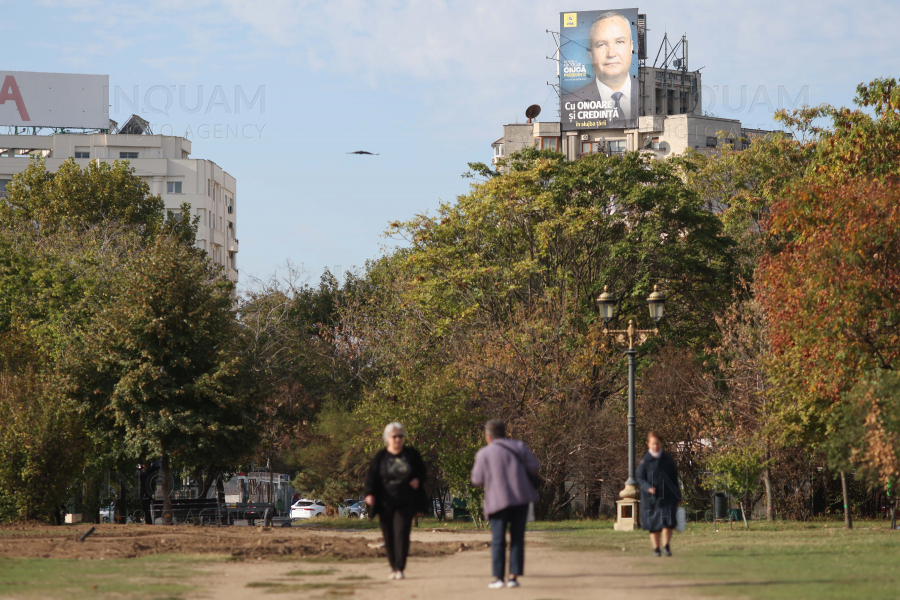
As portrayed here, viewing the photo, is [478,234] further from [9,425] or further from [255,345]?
[9,425]

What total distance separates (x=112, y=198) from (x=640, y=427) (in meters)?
35.0

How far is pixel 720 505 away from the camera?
2972 cm

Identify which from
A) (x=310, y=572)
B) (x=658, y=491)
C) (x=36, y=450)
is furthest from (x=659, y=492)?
(x=36, y=450)

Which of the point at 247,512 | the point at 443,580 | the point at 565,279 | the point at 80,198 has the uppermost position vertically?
the point at 80,198

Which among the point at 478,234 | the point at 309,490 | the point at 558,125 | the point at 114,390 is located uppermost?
the point at 558,125

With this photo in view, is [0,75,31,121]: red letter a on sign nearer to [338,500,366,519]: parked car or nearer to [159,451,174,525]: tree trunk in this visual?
[338,500,366,519]: parked car

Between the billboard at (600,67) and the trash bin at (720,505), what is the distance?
56073 millimetres

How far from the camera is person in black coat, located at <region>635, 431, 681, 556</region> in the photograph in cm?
1420

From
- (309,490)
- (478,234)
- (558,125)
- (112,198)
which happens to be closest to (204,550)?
(478,234)

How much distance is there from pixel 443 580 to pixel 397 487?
3.82ft

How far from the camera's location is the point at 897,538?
19.3 meters

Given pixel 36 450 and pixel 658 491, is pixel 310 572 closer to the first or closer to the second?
pixel 658 491

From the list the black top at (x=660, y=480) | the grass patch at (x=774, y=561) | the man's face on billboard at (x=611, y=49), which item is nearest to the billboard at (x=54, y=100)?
the man's face on billboard at (x=611, y=49)

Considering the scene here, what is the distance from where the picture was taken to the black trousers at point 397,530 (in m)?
11.5
